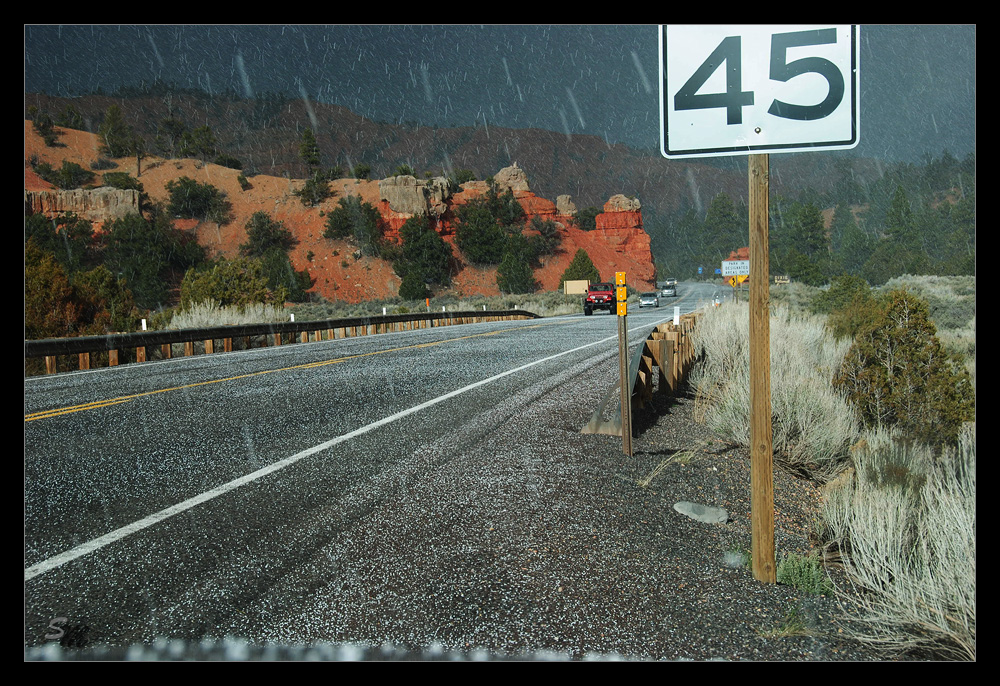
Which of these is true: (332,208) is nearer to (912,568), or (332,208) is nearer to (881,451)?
(881,451)

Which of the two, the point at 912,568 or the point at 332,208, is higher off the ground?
the point at 332,208

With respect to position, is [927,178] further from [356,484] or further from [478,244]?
[356,484]

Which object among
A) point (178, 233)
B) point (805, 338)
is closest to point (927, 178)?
point (178, 233)

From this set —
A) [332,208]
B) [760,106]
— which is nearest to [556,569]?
[760,106]

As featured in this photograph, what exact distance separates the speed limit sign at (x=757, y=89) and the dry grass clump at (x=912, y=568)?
6.63ft

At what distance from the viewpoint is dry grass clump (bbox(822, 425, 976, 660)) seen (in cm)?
308

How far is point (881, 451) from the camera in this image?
6.39 m

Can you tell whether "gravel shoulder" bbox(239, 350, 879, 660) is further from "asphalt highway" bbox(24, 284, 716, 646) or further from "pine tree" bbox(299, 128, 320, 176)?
"pine tree" bbox(299, 128, 320, 176)

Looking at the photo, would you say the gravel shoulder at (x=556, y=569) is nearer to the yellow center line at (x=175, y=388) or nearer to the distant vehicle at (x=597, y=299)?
the yellow center line at (x=175, y=388)

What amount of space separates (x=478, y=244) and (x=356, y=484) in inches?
2957

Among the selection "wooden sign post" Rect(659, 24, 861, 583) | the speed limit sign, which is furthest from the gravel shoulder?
the speed limit sign

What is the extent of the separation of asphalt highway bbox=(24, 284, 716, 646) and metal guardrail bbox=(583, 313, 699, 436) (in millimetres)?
636

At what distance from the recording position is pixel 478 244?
259 feet

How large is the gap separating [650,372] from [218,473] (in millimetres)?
5416
